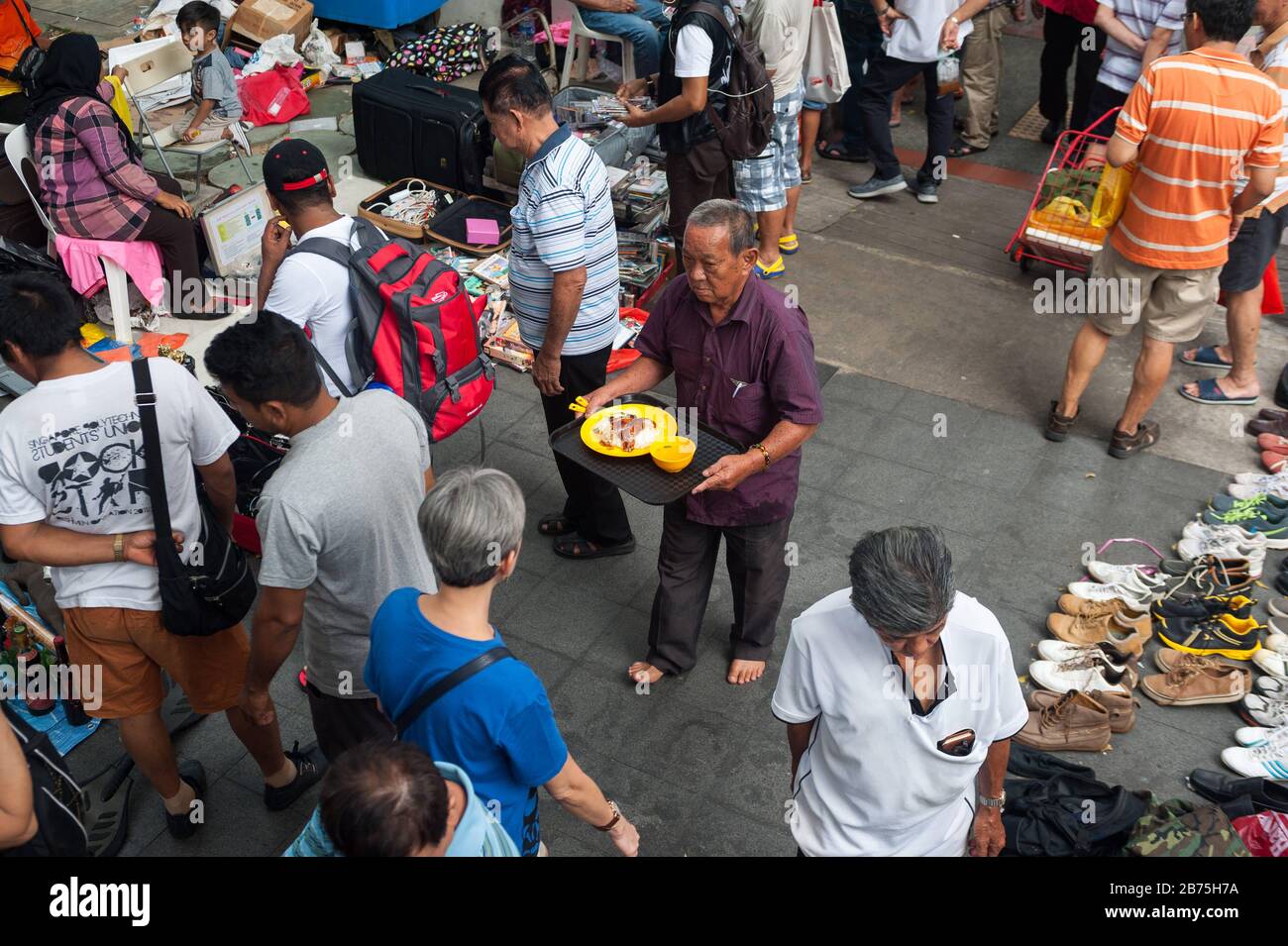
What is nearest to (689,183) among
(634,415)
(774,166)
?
(774,166)

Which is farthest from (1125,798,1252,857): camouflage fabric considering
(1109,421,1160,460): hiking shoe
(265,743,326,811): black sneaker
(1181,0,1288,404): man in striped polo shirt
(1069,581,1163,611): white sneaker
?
(1181,0,1288,404): man in striped polo shirt

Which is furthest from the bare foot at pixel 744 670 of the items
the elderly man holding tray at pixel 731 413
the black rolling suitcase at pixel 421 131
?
the black rolling suitcase at pixel 421 131

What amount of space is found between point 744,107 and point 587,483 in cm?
248

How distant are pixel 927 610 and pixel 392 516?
1528 mm

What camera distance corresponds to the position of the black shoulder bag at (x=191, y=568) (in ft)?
10.3

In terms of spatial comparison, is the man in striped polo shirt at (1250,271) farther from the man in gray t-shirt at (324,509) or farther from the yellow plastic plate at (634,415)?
the man in gray t-shirt at (324,509)

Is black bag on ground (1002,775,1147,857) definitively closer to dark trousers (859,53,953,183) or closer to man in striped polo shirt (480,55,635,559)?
man in striped polo shirt (480,55,635,559)

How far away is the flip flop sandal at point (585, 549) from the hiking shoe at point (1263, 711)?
8.59 ft

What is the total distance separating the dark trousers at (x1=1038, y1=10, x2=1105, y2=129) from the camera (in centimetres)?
791

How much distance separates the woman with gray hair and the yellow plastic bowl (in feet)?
4.00

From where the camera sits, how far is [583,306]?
456cm

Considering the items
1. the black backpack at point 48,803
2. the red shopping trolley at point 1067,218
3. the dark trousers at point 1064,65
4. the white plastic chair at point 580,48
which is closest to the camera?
the black backpack at point 48,803

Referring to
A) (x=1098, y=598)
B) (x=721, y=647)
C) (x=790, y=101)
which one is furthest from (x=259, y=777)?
(x=790, y=101)

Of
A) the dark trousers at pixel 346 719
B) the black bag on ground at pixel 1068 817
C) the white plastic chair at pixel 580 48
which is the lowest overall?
the black bag on ground at pixel 1068 817
